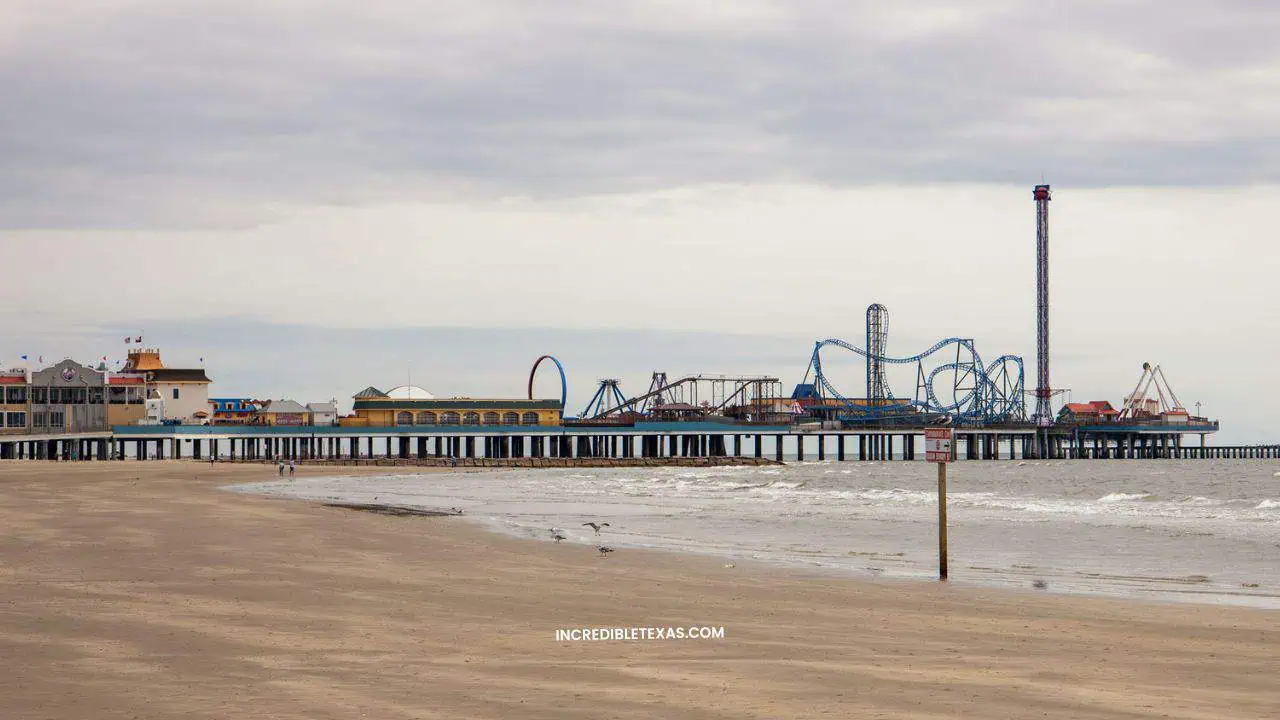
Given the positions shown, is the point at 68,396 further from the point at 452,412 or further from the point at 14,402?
the point at 452,412

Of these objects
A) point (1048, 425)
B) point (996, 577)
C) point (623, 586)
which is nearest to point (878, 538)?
point (996, 577)

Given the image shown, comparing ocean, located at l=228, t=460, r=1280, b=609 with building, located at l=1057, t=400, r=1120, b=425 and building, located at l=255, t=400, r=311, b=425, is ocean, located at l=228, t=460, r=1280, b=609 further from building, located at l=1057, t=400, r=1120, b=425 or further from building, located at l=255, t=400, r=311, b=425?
building, located at l=1057, t=400, r=1120, b=425

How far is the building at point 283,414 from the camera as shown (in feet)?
448

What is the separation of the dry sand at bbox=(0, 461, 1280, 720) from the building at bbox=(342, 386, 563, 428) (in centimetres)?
11387

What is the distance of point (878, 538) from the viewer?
1214 inches

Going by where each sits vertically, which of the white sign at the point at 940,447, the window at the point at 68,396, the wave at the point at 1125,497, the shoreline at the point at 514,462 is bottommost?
the shoreline at the point at 514,462

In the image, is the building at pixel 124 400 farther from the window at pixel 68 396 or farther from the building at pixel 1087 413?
the building at pixel 1087 413

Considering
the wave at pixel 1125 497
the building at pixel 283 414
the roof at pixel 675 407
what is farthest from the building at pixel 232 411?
the wave at pixel 1125 497

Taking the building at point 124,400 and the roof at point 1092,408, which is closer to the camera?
the building at point 124,400

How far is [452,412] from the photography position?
138 meters

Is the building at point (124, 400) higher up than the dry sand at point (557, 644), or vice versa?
the building at point (124, 400)

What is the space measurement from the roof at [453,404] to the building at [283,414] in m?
6.61

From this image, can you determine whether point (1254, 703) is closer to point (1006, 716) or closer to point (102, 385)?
point (1006, 716)

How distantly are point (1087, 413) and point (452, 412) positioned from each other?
96770 mm
